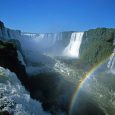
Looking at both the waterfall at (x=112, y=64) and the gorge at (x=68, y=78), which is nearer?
the gorge at (x=68, y=78)

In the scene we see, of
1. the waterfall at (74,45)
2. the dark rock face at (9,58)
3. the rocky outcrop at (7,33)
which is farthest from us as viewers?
the waterfall at (74,45)

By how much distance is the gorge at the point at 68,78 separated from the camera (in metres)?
20.9

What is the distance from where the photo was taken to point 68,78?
40.2 metres

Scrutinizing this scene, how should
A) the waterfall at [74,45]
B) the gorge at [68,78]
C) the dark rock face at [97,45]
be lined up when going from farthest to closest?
1. the waterfall at [74,45]
2. the dark rock face at [97,45]
3. the gorge at [68,78]

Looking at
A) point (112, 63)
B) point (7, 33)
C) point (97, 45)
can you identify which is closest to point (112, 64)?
point (112, 63)

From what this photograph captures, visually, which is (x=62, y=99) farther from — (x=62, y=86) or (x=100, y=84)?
(x=100, y=84)

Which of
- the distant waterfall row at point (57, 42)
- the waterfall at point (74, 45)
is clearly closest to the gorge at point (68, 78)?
the waterfall at point (74, 45)

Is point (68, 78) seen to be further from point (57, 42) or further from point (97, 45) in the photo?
point (57, 42)

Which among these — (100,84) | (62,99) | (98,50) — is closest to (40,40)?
(98,50)

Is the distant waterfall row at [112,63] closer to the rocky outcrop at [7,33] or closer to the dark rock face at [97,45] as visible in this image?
the dark rock face at [97,45]

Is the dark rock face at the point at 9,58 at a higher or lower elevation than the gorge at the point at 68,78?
higher

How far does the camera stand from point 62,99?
30.2 meters

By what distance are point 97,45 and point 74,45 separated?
14.3 meters

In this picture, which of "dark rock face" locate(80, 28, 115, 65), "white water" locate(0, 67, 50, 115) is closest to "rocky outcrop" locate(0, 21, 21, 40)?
"dark rock face" locate(80, 28, 115, 65)
